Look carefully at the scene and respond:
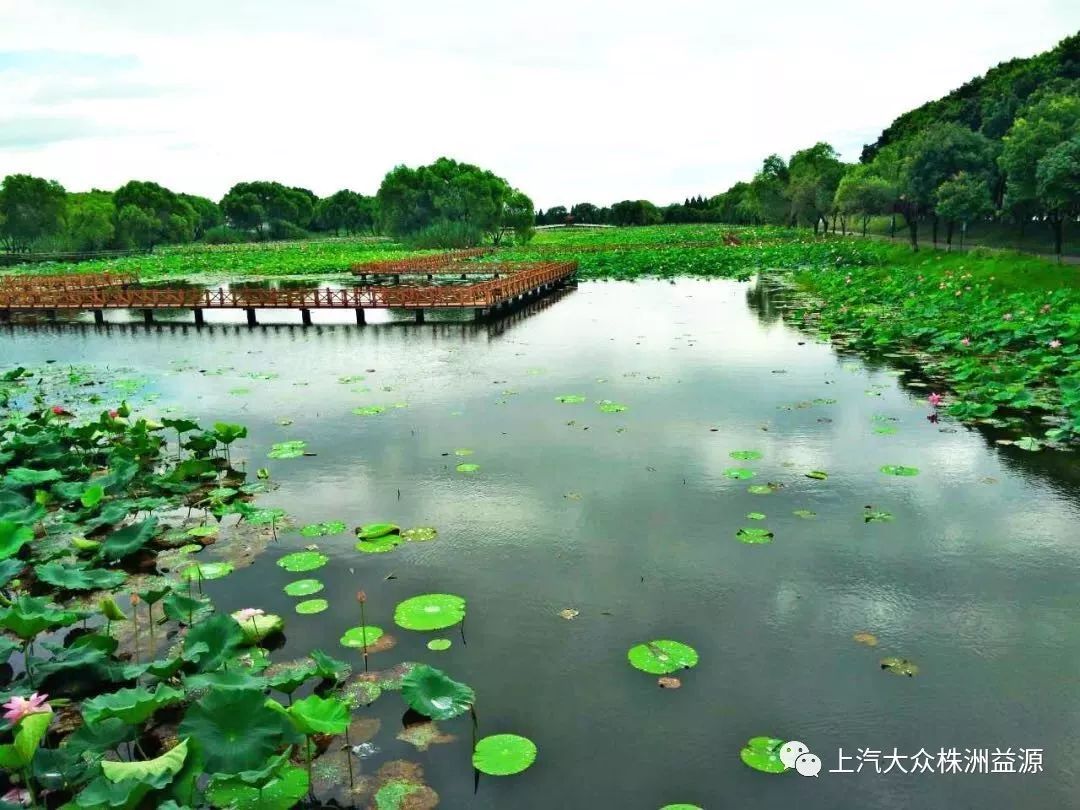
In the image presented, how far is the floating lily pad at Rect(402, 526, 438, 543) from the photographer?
7.68 meters

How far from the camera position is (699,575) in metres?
6.75

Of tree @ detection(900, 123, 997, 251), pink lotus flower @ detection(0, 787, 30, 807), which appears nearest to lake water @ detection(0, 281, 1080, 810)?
pink lotus flower @ detection(0, 787, 30, 807)

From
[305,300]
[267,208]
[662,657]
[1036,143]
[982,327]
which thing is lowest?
[662,657]

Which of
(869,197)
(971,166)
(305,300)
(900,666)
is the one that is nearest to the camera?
(900,666)

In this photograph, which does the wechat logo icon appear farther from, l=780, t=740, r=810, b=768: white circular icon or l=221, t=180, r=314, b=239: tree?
l=221, t=180, r=314, b=239: tree

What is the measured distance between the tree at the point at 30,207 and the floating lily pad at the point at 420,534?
8848cm

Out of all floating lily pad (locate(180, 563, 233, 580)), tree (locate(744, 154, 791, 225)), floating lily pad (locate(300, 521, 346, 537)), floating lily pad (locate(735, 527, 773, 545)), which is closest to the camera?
floating lily pad (locate(180, 563, 233, 580))

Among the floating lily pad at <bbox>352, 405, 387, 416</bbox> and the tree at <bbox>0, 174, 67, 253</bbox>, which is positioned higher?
the tree at <bbox>0, 174, 67, 253</bbox>

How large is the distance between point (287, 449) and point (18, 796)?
22.5 feet

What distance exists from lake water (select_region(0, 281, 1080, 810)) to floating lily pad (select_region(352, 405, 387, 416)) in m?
0.21

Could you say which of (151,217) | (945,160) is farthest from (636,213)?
(945,160)

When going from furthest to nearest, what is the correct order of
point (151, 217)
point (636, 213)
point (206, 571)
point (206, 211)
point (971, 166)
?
1. point (636, 213)
2. point (206, 211)
3. point (151, 217)
4. point (971, 166)
5. point (206, 571)

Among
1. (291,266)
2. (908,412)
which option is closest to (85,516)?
(908,412)

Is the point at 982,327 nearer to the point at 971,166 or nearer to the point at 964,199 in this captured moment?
the point at 964,199
